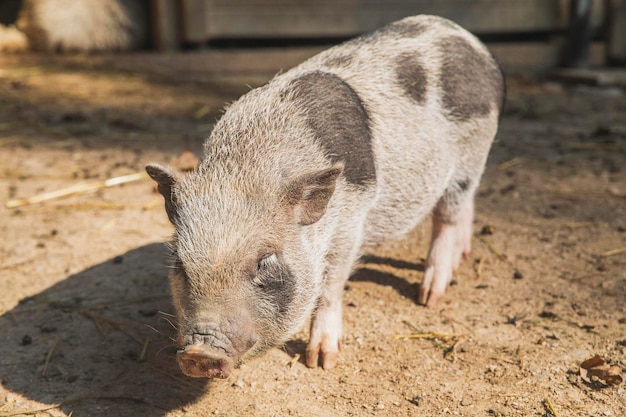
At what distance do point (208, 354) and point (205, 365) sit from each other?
0.21 feet

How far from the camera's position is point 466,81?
3.79 metres

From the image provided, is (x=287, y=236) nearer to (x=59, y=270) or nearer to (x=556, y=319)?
(x=556, y=319)

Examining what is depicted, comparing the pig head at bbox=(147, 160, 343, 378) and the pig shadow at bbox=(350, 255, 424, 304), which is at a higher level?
the pig head at bbox=(147, 160, 343, 378)

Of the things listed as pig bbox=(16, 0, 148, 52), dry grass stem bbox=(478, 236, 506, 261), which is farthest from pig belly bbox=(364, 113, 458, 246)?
pig bbox=(16, 0, 148, 52)

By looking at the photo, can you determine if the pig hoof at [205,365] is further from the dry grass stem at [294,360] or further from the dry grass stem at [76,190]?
the dry grass stem at [76,190]

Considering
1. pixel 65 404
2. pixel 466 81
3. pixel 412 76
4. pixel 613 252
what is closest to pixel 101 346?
pixel 65 404

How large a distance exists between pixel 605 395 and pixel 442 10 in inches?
251

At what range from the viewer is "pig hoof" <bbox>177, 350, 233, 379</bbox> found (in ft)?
8.21

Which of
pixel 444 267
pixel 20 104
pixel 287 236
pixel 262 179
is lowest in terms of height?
pixel 20 104

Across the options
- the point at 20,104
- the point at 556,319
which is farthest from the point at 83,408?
the point at 20,104

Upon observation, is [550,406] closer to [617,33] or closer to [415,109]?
[415,109]

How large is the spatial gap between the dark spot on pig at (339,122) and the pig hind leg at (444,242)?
0.79 metres

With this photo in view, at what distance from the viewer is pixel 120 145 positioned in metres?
6.08

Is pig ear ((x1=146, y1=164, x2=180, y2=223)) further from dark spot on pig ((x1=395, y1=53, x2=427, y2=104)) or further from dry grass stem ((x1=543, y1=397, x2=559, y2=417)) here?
dry grass stem ((x1=543, y1=397, x2=559, y2=417))
